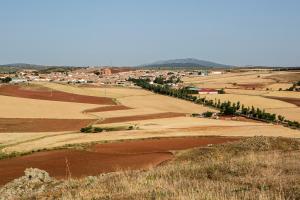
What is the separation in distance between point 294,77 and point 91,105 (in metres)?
116

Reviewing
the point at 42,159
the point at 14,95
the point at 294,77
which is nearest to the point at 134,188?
the point at 42,159

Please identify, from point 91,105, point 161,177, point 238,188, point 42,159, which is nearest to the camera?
point 238,188

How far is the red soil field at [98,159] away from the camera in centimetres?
3406

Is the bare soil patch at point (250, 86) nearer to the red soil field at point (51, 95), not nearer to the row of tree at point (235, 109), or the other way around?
the row of tree at point (235, 109)

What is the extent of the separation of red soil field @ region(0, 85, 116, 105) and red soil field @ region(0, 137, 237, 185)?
58.8 metres

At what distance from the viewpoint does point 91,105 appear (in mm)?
103938

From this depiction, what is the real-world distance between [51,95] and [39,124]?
48.8m

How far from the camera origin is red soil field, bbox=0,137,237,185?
3406cm

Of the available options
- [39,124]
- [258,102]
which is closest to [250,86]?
[258,102]

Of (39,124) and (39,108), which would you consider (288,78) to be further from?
(39,124)

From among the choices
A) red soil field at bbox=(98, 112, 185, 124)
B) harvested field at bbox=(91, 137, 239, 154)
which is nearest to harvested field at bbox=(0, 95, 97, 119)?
red soil field at bbox=(98, 112, 185, 124)

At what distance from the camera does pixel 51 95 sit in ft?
395

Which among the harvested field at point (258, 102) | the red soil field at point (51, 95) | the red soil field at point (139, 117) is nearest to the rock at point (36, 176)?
the red soil field at point (139, 117)

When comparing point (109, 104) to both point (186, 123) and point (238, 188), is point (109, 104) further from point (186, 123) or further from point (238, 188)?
point (238, 188)
